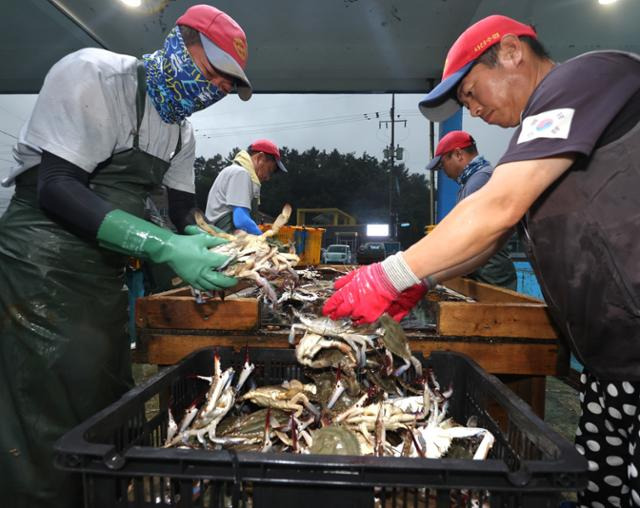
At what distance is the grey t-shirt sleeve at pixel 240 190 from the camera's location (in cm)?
471

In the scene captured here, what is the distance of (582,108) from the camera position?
1.29 m

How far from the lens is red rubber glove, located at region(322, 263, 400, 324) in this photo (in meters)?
1.67

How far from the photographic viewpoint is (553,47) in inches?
280

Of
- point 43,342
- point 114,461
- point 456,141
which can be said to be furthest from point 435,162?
point 114,461

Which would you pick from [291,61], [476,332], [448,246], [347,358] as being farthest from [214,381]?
[291,61]

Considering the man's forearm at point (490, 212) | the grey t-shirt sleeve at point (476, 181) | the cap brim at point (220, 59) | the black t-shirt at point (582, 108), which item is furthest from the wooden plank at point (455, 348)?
the grey t-shirt sleeve at point (476, 181)

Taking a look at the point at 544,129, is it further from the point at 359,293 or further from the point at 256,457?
the point at 256,457

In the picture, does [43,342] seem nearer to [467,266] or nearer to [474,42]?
[467,266]

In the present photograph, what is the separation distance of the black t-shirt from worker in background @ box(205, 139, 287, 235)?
3.53 metres

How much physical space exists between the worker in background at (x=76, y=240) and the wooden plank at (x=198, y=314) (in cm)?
19

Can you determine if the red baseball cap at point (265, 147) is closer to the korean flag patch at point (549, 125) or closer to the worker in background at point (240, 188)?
the worker in background at point (240, 188)

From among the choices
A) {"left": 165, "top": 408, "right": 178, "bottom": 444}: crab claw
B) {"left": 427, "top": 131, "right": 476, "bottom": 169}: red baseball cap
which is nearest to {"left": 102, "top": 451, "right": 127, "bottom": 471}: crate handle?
{"left": 165, "top": 408, "right": 178, "bottom": 444}: crab claw

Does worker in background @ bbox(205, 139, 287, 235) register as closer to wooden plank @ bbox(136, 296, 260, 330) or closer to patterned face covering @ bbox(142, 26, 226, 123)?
patterned face covering @ bbox(142, 26, 226, 123)

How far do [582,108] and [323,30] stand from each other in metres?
6.11
